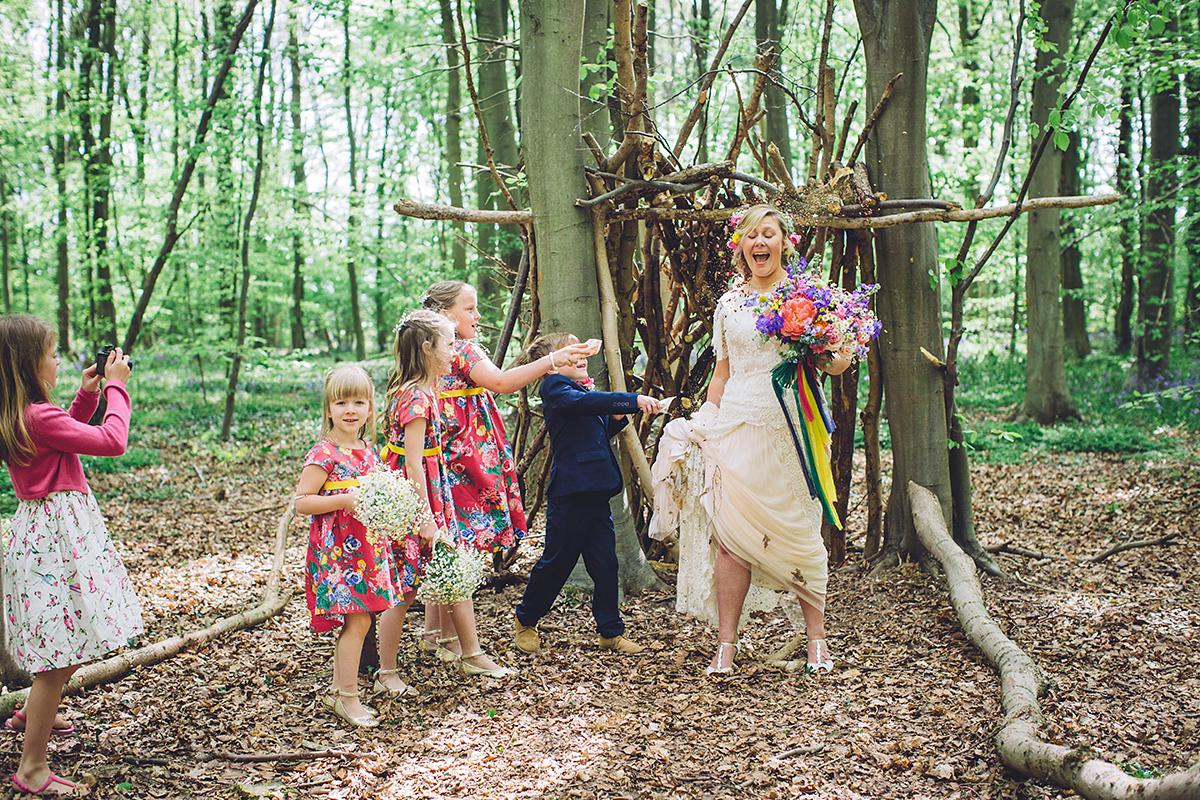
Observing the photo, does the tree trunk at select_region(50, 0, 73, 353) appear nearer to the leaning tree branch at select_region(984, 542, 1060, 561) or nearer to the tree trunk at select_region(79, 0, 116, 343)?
the tree trunk at select_region(79, 0, 116, 343)

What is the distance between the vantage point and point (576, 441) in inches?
148

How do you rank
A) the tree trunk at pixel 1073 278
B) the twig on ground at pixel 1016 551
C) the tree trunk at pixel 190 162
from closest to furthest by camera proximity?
the twig on ground at pixel 1016 551 → the tree trunk at pixel 190 162 → the tree trunk at pixel 1073 278

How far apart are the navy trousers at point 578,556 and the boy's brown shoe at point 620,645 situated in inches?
1.2

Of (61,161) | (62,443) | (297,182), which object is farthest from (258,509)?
(297,182)

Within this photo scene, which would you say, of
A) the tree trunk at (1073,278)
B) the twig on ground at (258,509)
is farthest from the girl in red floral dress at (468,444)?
the tree trunk at (1073,278)

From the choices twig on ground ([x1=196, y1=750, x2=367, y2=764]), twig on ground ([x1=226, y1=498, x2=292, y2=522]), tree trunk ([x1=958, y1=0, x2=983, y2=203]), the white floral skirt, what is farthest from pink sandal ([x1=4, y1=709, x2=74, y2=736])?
tree trunk ([x1=958, y1=0, x2=983, y2=203])

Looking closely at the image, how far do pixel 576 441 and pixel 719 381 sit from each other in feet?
2.37

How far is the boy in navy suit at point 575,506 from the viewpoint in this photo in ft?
12.2

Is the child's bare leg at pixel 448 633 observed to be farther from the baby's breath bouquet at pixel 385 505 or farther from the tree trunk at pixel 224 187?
the tree trunk at pixel 224 187

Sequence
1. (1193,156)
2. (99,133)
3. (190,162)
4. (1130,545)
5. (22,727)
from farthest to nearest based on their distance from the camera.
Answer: (99,133), (190,162), (1193,156), (1130,545), (22,727)

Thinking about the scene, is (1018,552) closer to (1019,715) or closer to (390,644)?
(1019,715)

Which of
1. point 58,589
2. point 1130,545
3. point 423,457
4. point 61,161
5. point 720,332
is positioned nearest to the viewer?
point 58,589

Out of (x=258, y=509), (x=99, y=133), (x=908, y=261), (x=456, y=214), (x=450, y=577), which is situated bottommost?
(x=258, y=509)

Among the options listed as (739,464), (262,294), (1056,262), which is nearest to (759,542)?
(739,464)
